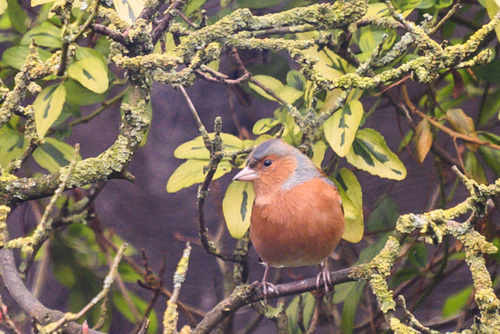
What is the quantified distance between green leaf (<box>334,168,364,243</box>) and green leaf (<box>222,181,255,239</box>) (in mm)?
224

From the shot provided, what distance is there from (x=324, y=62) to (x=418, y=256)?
589 millimetres

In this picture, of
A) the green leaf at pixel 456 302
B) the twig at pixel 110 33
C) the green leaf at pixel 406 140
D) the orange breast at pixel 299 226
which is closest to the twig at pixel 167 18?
the twig at pixel 110 33

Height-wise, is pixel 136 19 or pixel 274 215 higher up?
pixel 136 19

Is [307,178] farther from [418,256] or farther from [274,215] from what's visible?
[418,256]

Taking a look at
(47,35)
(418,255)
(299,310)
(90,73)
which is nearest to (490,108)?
(418,255)

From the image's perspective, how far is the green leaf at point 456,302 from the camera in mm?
1626

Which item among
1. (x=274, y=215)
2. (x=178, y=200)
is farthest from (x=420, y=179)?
(x=178, y=200)

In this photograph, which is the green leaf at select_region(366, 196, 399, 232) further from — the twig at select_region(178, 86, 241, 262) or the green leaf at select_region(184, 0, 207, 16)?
the green leaf at select_region(184, 0, 207, 16)

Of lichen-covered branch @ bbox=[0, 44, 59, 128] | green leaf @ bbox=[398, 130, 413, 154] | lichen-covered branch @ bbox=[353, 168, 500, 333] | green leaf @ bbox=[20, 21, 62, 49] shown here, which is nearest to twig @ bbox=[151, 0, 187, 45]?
lichen-covered branch @ bbox=[0, 44, 59, 128]

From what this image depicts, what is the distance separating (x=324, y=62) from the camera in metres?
1.44

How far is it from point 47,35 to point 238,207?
0.62 metres

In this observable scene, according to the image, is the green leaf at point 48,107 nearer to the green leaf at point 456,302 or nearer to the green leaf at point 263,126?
the green leaf at point 263,126

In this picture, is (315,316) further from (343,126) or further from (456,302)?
(343,126)

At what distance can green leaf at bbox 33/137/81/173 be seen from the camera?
4.97 ft
